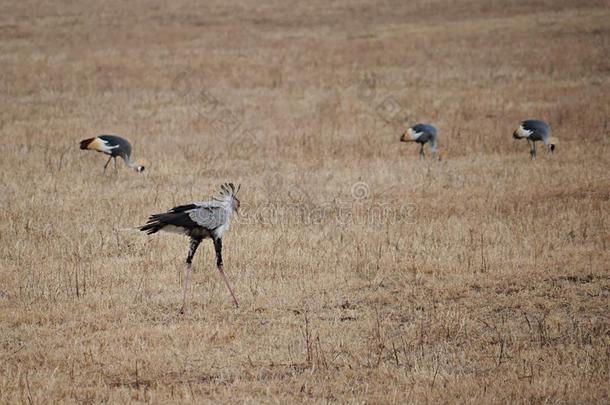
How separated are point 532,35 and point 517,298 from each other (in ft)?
75.7

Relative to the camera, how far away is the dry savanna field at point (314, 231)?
22.0 ft

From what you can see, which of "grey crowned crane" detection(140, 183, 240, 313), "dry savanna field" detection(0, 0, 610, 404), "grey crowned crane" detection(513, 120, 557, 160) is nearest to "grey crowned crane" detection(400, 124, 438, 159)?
"dry savanna field" detection(0, 0, 610, 404)

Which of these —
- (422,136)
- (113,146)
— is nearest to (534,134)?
(422,136)

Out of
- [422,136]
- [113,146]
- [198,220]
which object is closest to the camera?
[198,220]

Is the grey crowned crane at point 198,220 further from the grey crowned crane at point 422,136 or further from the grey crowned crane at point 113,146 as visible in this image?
the grey crowned crane at point 422,136

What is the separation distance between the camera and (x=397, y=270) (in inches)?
367

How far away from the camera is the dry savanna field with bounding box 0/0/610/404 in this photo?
669 centimetres

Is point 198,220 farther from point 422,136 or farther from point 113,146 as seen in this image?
point 422,136

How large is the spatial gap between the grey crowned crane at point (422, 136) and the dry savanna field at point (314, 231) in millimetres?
290

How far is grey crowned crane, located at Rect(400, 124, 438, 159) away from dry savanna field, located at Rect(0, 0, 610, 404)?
29 centimetres

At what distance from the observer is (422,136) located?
1557 centimetres

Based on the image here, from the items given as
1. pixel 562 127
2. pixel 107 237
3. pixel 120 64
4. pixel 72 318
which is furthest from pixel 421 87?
pixel 72 318

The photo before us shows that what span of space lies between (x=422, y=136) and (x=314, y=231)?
213 inches

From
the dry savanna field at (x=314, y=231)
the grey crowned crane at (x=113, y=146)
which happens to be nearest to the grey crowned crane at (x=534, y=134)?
the dry savanna field at (x=314, y=231)
